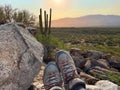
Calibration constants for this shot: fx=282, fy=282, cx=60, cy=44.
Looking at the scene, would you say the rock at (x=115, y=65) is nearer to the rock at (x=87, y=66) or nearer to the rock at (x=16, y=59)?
the rock at (x=87, y=66)

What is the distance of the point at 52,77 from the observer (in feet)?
14.3

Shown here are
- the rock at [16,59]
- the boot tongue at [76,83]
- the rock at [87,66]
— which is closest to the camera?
the boot tongue at [76,83]

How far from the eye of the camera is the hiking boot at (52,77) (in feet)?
13.9

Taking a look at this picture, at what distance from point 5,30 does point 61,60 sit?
1253 millimetres

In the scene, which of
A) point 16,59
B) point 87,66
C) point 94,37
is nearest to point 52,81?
point 16,59

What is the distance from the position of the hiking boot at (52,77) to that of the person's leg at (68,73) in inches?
3.4

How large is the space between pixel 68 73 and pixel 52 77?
0.26 m

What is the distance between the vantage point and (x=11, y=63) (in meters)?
4.56

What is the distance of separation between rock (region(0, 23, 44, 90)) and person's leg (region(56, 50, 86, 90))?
1.57 ft

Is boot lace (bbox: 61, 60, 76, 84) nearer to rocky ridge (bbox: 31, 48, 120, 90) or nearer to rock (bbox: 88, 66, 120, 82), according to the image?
rocky ridge (bbox: 31, 48, 120, 90)

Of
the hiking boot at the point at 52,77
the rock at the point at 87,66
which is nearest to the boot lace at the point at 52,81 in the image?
the hiking boot at the point at 52,77

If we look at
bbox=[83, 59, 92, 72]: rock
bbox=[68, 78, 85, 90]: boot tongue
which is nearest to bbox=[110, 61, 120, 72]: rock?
bbox=[83, 59, 92, 72]: rock

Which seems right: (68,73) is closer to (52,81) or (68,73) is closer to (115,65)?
(52,81)

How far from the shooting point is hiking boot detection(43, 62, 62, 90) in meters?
4.23
